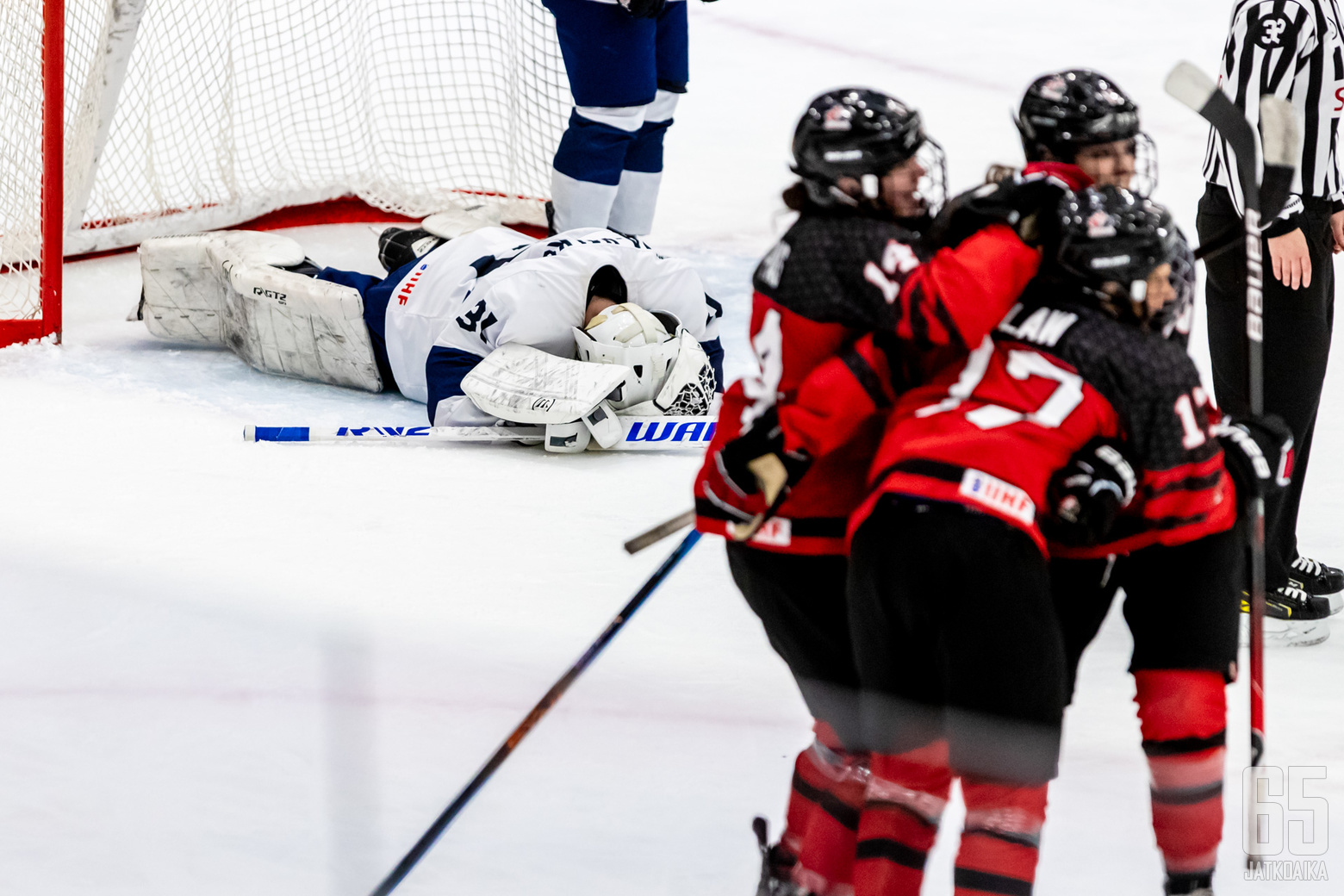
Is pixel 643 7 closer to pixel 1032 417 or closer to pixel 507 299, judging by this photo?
pixel 507 299

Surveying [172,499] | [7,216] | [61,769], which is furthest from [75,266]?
[61,769]

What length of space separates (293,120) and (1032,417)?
12.0 feet

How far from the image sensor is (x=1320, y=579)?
2500mm

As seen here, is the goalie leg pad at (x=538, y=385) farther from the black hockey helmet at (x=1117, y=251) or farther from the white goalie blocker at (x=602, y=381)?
the black hockey helmet at (x=1117, y=251)

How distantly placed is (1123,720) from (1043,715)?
82 cm

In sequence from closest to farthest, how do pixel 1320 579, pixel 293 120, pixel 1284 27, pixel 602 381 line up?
1. pixel 1284 27
2. pixel 1320 579
3. pixel 602 381
4. pixel 293 120

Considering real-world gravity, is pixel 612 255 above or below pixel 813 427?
below

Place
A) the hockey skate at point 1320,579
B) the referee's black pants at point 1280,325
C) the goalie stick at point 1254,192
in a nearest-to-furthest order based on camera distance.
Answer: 1. the goalie stick at point 1254,192
2. the referee's black pants at point 1280,325
3. the hockey skate at point 1320,579

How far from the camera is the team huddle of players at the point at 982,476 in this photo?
139 cm

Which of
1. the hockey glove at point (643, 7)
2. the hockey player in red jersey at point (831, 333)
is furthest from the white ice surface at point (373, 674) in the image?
the hockey glove at point (643, 7)

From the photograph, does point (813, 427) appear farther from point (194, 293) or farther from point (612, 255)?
point (194, 293)

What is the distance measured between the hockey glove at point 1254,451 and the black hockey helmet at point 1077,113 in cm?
31

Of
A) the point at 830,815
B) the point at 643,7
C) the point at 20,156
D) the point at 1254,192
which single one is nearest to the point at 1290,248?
the point at 1254,192

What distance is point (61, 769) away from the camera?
6.68 feet
